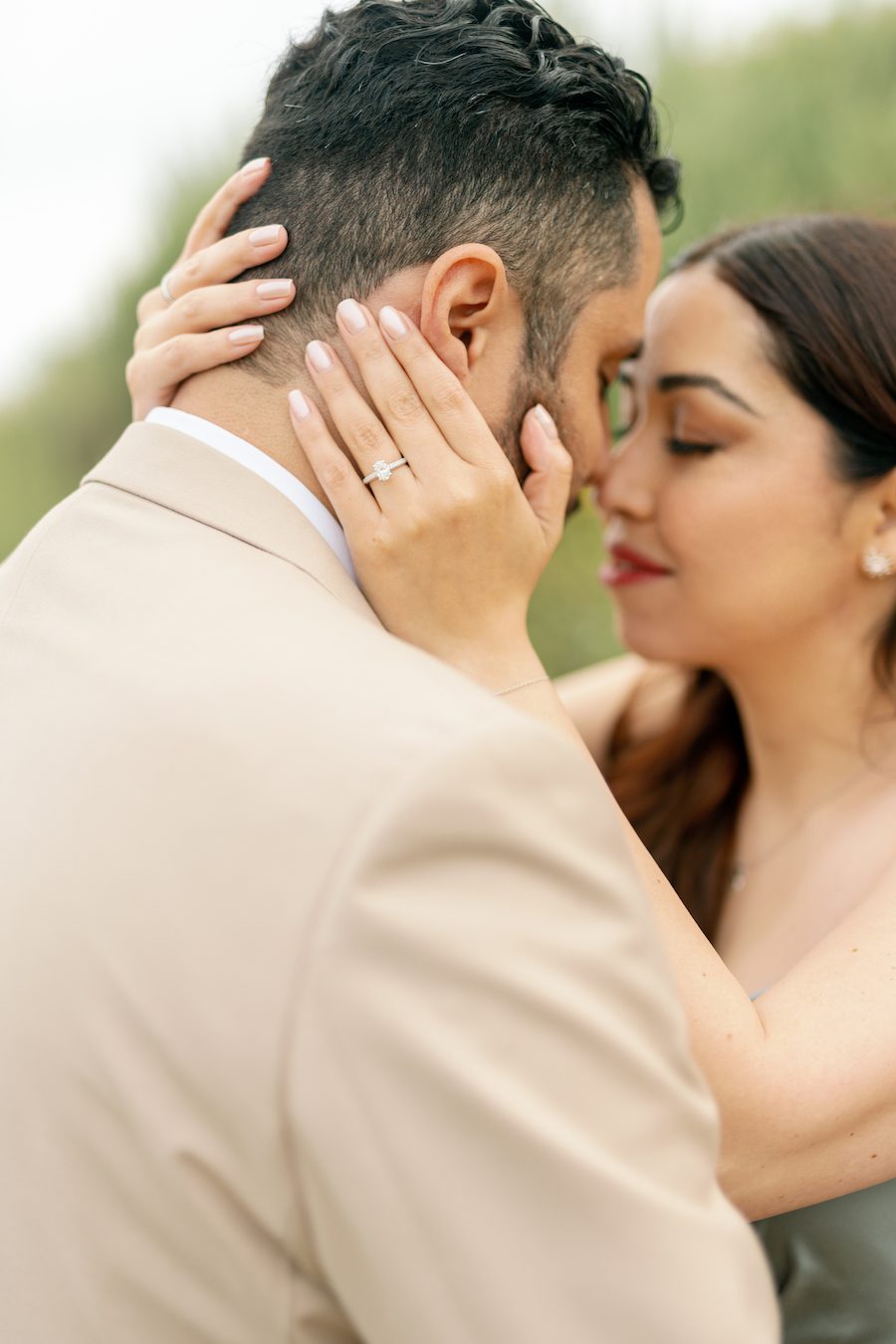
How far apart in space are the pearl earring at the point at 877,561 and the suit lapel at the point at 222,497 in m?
1.35

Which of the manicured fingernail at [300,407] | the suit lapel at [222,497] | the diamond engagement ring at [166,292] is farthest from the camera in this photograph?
the diamond engagement ring at [166,292]

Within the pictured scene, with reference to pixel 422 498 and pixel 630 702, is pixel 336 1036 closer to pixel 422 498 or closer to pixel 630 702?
pixel 422 498

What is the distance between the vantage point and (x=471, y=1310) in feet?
3.57

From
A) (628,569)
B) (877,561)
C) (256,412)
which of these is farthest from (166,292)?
(877,561)

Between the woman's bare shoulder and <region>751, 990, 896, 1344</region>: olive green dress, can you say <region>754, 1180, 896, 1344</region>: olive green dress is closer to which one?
<region>751, 990, 896, 1344</region>: olive green dress

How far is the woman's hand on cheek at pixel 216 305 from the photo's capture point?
5.63 feet

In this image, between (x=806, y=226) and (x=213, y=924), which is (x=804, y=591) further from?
(x=213, y=924)

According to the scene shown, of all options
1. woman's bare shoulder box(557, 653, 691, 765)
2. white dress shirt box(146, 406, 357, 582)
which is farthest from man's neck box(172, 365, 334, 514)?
woman's bare shoulder box(557, 653, 691, 765)

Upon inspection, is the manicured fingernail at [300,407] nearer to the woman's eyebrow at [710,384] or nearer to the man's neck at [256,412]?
the man's neck at [256,412]

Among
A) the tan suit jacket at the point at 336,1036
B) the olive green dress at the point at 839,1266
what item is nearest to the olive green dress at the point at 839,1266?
the olive green dress at the point at 839,1266

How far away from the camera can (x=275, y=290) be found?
5.61 ft

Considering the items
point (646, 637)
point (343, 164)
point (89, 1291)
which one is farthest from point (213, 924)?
point (646, 637)

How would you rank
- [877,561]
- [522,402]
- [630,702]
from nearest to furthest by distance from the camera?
[522,402]
[877,561]
[630,702]

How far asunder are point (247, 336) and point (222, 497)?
0.94 feet
